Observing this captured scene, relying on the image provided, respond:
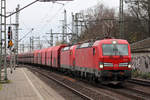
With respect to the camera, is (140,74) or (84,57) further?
(140,74)

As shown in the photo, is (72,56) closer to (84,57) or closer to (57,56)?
(84,57)

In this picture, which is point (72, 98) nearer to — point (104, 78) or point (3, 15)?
point (104, 78)

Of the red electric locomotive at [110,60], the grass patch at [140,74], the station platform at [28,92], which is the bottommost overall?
the station platform at [28,92]

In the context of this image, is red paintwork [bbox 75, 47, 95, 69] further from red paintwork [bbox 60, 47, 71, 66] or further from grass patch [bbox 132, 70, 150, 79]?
grass patch [bbox 132, 70, 150, 79]

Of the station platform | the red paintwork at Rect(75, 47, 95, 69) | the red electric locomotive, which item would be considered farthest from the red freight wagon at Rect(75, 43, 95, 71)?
the station platform

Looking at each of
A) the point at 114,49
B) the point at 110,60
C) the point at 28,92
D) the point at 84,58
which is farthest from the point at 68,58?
the point at 28,92

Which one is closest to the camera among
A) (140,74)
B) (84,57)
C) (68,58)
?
(84,57)

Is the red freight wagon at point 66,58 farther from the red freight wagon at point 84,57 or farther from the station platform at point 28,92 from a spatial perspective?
the station platform at point 28,92

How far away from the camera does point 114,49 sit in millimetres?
17891

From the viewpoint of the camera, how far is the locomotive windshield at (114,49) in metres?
17.8

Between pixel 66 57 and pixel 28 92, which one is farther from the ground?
pixel 66 57

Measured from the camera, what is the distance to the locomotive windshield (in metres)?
17.8

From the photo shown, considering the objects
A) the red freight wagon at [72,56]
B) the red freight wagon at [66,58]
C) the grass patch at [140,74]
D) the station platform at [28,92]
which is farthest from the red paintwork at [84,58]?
the grass patch at [140,74]

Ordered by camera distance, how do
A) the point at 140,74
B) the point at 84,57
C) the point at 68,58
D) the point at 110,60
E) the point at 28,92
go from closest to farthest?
the point at 28,92
the point at 110,60
the point at 84,57
the point at 140,74
the point at 68,58
